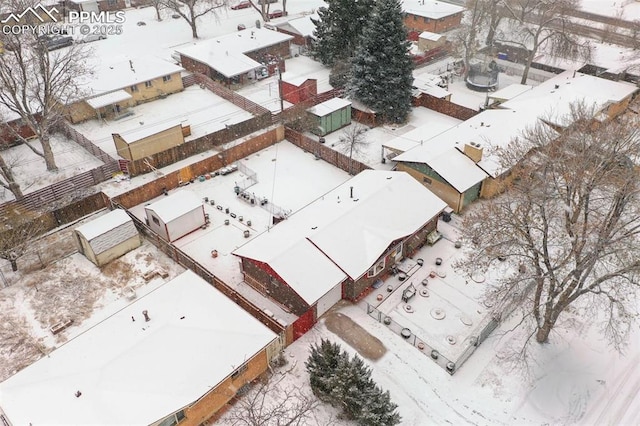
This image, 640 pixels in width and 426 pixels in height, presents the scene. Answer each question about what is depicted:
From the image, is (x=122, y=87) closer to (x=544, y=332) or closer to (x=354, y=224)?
(x=354, y=224)

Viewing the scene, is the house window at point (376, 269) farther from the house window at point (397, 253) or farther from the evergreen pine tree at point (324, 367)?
the evergreen pine tree at point (324, 367)

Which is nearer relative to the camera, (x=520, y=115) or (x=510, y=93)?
(x=520, y=115)

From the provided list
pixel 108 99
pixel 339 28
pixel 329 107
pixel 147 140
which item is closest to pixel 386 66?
pixel 329 107

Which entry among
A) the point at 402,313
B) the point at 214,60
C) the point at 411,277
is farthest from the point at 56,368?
the point at 214,60

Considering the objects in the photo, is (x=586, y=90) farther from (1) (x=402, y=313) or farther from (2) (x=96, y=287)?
(2) (x=96, y=287)

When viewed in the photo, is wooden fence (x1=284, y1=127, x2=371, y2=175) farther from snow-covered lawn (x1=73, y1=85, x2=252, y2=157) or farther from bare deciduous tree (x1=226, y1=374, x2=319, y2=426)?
bare deciduous tree (x1=226, y1=374, x2=319, y2=426)

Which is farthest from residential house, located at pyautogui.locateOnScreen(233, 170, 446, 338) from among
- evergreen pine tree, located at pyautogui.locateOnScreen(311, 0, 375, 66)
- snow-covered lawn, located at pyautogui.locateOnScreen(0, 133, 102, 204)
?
evergreen pine tree, located at pyautogui.locateOnScreen(311, 0, 375, 66)

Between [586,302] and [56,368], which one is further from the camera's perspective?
[586,302]
